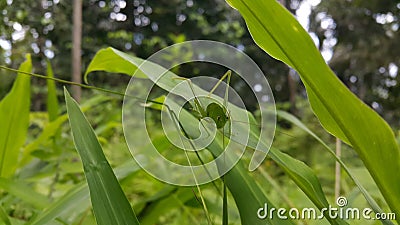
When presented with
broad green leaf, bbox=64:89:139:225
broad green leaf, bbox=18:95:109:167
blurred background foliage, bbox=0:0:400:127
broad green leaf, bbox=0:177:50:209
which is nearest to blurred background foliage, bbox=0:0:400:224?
blurred background foliage, bbox=0:0:400:127

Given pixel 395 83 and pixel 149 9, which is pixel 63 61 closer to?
pixel 149 9

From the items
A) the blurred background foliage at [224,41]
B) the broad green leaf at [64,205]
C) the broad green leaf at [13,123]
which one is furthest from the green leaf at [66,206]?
the blurred background foliage at [224,41]

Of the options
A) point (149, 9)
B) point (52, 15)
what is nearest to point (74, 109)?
point (52, 15)

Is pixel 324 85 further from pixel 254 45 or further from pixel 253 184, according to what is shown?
pixel 254 45

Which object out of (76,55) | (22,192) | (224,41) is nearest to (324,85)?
(22,192)

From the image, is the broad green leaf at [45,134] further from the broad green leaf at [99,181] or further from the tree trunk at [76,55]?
the tree trunk at [76,55]

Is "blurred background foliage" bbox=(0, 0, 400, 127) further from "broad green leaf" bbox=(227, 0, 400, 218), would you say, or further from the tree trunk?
"broad green leaf" bbox=(227, 0, 400, 218)
